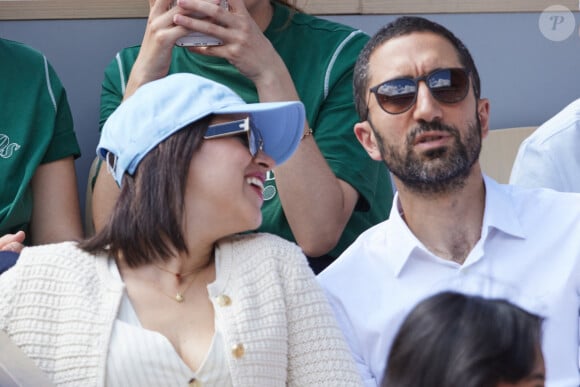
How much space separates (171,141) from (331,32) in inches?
39.4

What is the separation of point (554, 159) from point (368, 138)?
0.57 m

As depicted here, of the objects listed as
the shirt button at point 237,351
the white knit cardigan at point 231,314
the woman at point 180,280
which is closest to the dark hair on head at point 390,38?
the woman at point 180,280

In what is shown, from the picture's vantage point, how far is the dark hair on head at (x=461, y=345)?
905 mm

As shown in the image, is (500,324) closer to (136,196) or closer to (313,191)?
(136,196)

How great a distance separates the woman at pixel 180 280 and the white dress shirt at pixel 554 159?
92 centimetres

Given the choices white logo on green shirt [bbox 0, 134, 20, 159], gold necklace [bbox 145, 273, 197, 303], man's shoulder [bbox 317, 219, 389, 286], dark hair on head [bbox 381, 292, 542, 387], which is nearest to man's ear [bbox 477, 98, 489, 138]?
man's shoulder [bbox 317, 219, 389, 286]

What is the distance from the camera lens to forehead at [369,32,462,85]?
7.70 feet

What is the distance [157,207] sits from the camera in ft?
6.54

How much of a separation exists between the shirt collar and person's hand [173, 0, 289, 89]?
0.54 meters

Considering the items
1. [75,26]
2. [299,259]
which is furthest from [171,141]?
[75,26]

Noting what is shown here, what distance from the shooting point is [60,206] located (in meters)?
2.81

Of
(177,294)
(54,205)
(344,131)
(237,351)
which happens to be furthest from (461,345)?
(54,205)

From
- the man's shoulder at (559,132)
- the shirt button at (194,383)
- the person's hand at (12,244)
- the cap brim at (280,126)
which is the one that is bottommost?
the shirt button at (194,383)

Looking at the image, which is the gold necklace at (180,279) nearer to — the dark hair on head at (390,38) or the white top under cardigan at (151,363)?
the white top under cardigan at (151,363)
